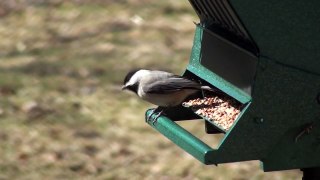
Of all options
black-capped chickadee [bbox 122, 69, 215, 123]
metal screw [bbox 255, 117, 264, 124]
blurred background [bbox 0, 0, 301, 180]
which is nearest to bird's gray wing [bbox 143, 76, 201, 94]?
black-capped chickadee [bbox 122, 69, 215, 123]

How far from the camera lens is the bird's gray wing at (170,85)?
4863 mm

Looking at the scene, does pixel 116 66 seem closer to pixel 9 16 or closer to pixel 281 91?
pixel 9 16

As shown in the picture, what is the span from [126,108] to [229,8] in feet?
15.2

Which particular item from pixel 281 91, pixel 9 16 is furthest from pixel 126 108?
pixel 281 91

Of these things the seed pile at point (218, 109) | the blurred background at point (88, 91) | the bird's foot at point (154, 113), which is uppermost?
the seed pile at point (218, 109)

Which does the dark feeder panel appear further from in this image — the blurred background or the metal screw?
the blurred background

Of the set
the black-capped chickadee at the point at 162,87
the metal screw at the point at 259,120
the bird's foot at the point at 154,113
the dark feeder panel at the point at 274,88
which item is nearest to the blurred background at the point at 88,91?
the black-capped chickadee at the point at 162,87

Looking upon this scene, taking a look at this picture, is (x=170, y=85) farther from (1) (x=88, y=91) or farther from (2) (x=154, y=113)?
(1) (x=88, y=91)

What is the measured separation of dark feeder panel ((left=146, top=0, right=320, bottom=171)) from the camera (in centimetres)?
406

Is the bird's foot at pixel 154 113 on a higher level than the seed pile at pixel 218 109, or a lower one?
lower

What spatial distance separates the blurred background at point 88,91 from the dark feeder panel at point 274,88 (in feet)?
9.92

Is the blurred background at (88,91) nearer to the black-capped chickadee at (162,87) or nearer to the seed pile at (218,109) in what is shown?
the black-capped chickadee at (162,87)

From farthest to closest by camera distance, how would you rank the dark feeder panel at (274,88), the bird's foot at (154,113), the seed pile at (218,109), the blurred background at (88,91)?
the blurred background at (88,91) → the bird's foot at (154,113) → the seed pile at (218,109) → the dark feeder panel at (274,88)

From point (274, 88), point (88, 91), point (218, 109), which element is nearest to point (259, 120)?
point (274, 88)
